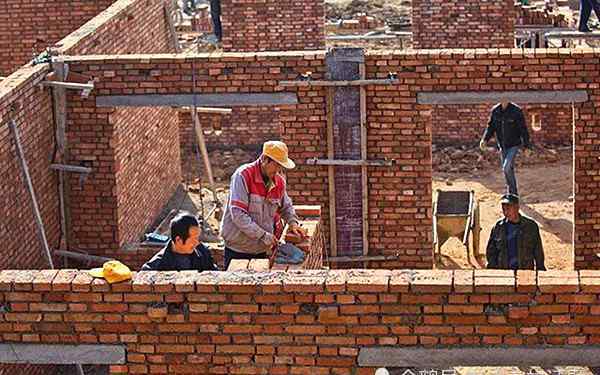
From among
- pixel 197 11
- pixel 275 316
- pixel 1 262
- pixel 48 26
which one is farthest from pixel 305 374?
pixel 197 11

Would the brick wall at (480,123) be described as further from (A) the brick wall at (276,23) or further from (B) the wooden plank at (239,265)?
(B) the wooden plank at (239,265)

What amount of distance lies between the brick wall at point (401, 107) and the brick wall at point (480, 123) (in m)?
5.50

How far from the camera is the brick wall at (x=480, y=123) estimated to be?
727 inches

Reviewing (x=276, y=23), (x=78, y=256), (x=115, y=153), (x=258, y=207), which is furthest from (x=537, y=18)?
(x=258, y=207)

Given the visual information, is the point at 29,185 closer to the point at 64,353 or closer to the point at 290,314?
the point at 64,353

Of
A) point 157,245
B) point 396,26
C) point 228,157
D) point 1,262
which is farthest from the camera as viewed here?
point 396,26

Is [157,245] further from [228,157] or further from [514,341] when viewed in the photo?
[514,341]

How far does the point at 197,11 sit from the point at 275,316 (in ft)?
70.2

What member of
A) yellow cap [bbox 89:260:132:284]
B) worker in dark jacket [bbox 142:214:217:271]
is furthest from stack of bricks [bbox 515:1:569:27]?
yellow cap [bbox 89:260:132:284]

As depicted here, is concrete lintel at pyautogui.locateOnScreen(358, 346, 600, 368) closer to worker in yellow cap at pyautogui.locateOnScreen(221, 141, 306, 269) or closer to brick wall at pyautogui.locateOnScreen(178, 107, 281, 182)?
worker in yellow cap at pyautogui.locateOnScreen(221, 141, 306, 269)

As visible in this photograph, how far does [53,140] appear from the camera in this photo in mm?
13117

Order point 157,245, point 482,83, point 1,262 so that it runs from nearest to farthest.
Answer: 1. point 1,262
2. point 482,83
3. point 157,245

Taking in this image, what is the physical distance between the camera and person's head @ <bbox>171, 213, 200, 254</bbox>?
897 cm

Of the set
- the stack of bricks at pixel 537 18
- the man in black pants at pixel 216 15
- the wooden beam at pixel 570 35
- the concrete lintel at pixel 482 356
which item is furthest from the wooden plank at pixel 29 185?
the stack of bricks at pixel 537 18
